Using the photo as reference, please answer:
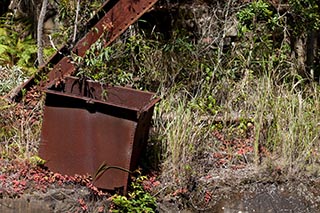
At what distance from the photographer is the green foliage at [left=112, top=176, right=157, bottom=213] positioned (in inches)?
177

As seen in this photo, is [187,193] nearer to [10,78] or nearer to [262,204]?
[262,204]

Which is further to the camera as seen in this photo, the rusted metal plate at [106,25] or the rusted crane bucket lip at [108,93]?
the rusted metal plate at [106,25]

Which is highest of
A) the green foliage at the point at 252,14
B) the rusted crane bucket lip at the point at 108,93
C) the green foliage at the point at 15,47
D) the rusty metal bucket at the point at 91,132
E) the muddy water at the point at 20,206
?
the green foliage at the point at 252,14

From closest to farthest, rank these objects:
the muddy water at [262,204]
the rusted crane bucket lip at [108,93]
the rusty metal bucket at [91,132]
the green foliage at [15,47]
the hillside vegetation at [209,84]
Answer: the rusty metal bucket at [91,132]
the rusted crane bucket lip at [108,93]
the muddy water at [262,204]
the hillside vegetation at [209,84]
the green foliage at [15,47]

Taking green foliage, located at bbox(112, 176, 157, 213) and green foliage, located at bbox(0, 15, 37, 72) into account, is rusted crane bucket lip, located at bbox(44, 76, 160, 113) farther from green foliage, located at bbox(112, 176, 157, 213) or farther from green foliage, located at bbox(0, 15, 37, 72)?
green foliage, located at bbox(0, 15, 37, 72)

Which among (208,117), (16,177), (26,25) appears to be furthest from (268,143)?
(26,25)

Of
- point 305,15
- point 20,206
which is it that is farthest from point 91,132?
point 305,15

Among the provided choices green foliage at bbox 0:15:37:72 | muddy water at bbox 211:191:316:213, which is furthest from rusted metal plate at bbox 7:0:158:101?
muddy water at bbox 211:191:316:213

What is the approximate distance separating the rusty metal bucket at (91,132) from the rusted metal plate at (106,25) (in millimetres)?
434

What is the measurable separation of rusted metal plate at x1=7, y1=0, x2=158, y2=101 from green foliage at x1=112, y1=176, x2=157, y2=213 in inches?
45.8

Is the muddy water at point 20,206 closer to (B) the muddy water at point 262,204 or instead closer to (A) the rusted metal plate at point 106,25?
(A) the rusted metal plate at point 106,25

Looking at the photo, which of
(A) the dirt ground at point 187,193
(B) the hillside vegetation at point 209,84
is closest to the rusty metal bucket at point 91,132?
(A) the dirt ground at point 187,193

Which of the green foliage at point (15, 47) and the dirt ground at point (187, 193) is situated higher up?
the green foliage at point (15, 47)

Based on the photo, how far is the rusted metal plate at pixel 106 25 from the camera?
506 cm
